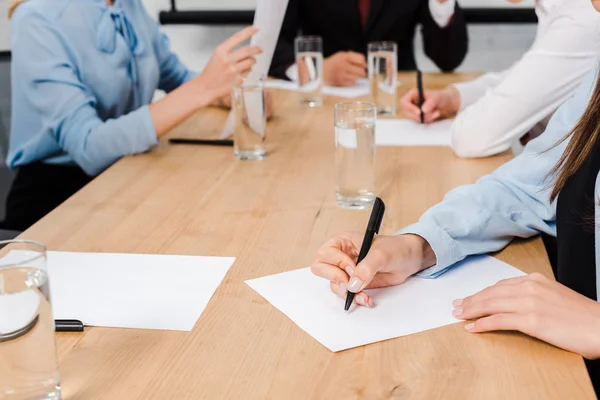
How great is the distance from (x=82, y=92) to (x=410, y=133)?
75 centimetres

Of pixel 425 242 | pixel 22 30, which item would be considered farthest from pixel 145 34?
pixel 425 242

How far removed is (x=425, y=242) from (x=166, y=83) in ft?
4.58

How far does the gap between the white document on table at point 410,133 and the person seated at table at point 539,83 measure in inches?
4.5

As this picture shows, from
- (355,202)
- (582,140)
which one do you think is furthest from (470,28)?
(582,140)

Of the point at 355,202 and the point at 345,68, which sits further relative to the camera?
the point at 345,68

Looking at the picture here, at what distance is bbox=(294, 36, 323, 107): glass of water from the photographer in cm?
196

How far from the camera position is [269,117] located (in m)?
1.84

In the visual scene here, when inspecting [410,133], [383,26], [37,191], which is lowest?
[37,191]

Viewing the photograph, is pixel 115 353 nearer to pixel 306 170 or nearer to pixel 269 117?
pixel 306 170

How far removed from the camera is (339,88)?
2139 mm

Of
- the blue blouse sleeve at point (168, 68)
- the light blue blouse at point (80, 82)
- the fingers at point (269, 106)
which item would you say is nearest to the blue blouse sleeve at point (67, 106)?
the light blue blouse at point (80, 82)

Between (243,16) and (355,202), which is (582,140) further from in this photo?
(243,16)

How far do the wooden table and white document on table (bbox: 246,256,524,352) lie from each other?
18mm

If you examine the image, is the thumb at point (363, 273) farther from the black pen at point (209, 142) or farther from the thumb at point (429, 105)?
the thumb at point (429, 105)
